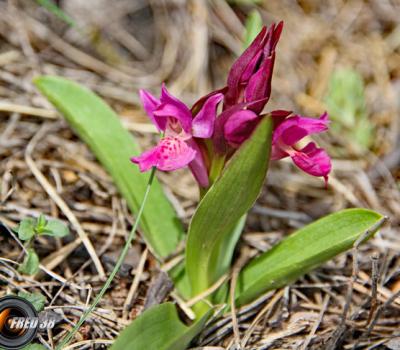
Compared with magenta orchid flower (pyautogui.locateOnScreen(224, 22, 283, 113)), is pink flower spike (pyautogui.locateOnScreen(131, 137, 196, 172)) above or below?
below

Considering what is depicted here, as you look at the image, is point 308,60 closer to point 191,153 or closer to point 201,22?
point 201,22

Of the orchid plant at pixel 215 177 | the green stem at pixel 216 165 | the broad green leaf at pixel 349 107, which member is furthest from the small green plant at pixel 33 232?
the broad green leaf at pixel 349 107

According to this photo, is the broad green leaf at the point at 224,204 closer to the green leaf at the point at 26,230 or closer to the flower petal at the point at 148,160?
the flower petal at the point at 148,160

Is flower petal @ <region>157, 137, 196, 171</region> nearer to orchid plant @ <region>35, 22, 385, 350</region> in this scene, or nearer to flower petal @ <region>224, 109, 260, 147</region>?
orchid plant @ <region>35, 22, 385, 350</region>

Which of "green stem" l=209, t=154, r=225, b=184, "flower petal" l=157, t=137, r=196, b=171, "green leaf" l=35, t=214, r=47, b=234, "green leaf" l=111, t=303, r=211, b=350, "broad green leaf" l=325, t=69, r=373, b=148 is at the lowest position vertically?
"broad green leaf" l=325, t=69, r=373, b=148

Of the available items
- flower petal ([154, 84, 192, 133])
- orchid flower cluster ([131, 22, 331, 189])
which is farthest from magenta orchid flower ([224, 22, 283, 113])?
flower petal ([154, 84, 192, 133])

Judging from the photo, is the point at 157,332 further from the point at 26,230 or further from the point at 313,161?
the point at 313,161

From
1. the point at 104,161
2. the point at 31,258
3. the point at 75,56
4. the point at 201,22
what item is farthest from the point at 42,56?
the point at 31,258

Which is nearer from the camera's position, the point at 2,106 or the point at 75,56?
the point at 2,106
